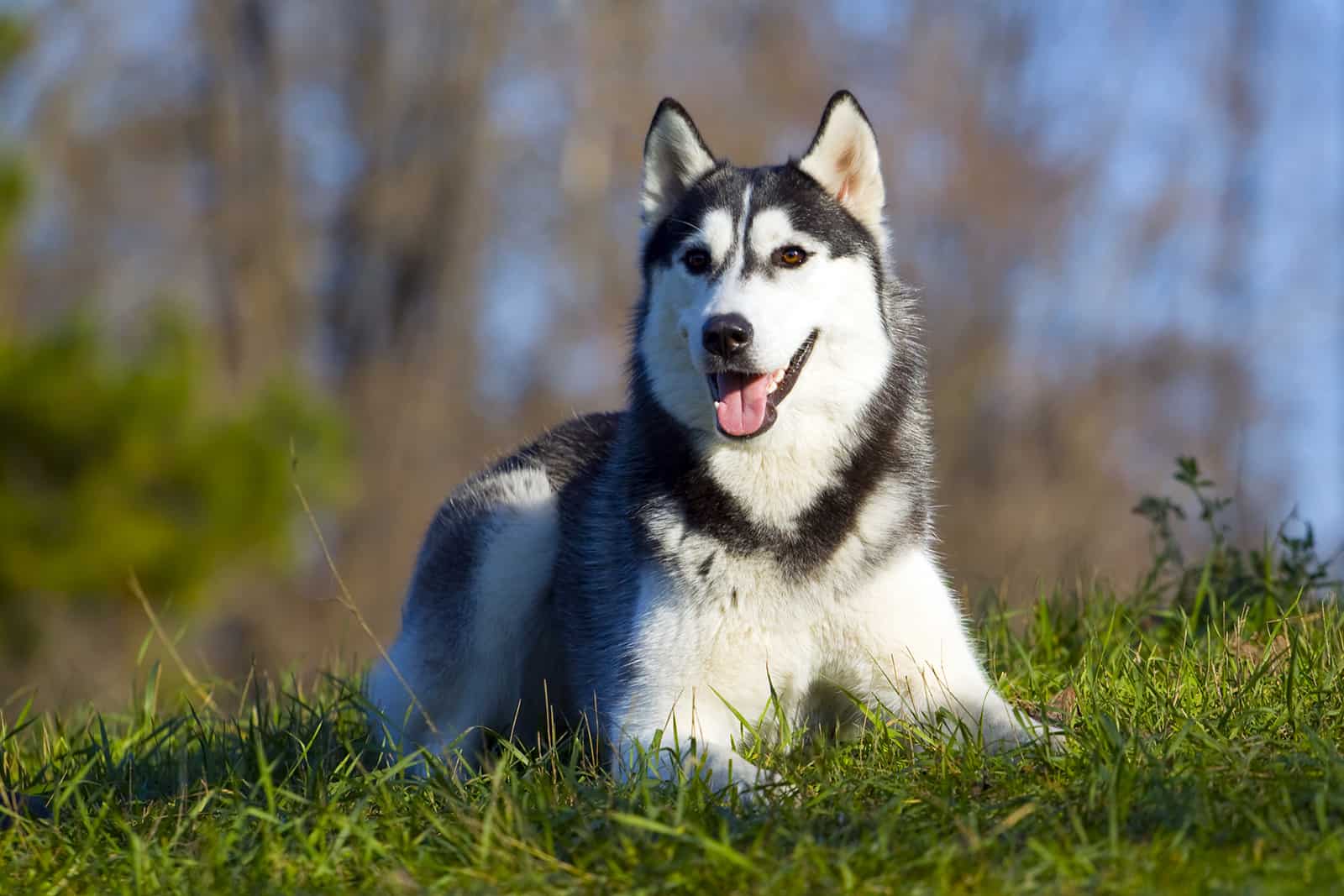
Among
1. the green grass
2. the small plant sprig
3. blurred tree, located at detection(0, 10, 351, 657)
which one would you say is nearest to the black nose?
the green grass

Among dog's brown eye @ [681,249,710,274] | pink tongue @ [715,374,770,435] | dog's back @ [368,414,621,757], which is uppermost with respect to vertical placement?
dog's brown eye @ [681,249,710,274]

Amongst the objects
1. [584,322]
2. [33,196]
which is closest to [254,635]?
[33,196]

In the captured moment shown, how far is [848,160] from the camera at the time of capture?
181 inches

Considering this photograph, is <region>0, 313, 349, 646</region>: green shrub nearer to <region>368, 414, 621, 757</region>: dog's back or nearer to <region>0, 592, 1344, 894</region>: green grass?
<region>368, 414, 621, 757</region>: dog's back

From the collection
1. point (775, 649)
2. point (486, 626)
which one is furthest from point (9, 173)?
point (775, 649)

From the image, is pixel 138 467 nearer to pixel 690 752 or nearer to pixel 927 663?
pixel 927 663

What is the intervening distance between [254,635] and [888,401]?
15703 mm

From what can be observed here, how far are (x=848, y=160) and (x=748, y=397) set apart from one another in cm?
101

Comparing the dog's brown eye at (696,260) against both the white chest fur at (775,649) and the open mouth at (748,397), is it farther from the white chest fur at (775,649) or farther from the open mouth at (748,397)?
the white chest fur at (775,649)

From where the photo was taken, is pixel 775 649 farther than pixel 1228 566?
No

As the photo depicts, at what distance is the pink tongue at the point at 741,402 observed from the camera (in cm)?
405

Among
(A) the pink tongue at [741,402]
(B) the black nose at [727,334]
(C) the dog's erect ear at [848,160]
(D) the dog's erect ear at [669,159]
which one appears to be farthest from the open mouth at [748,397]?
(D) the dog's erect ear at [669,159]

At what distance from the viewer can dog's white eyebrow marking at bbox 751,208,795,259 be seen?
4.23 m

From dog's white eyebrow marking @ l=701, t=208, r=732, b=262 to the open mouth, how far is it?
39 centimetres
